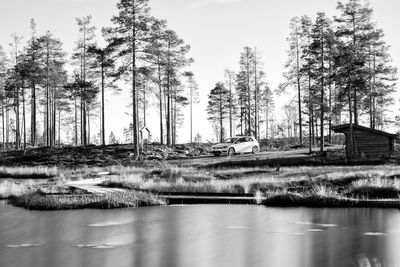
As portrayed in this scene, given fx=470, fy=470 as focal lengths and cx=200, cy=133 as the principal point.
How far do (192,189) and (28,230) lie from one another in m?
9.02

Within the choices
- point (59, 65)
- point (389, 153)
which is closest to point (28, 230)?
point (389, 153)

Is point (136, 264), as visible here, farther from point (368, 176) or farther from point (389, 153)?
point (389, 153)

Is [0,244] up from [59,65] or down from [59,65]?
down

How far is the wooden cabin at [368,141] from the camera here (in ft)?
129

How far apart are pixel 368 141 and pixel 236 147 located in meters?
11.3

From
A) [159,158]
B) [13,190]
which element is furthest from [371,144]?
[13,190]

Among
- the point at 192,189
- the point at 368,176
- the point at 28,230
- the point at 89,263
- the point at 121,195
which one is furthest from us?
the point at 368,176

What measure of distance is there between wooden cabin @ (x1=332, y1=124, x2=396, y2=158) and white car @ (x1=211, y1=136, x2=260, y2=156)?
7.63 metres

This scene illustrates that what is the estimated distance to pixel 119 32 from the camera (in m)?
38.0

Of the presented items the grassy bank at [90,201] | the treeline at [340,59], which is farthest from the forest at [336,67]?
the grassy bank at [90,201]

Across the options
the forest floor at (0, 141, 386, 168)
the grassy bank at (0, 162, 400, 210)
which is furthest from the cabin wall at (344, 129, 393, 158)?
the grassy bank at (0, 162, 400, 210)

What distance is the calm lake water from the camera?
10273 millimetres

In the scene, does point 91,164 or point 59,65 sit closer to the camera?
point 91,164

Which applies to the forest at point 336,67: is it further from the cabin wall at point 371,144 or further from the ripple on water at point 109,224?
the ripple on water at point 109,224
